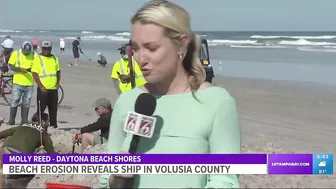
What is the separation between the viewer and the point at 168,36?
2209 mm

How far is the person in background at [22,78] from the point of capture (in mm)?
11883

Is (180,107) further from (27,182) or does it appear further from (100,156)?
(27,182)

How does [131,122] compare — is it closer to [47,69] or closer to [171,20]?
[171,20]

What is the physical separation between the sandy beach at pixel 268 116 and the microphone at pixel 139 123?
450 centimetres

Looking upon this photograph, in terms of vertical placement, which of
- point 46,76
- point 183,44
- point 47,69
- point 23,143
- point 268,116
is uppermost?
point 183,44

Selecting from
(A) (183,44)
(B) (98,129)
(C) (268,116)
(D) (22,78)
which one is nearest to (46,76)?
(D) (22,78)

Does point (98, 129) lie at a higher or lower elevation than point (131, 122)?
lower

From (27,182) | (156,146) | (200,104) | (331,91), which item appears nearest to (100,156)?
(156,146)

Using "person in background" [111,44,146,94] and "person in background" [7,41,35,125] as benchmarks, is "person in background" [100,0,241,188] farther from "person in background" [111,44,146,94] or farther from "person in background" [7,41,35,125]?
"person in background" [7,41,35,125]

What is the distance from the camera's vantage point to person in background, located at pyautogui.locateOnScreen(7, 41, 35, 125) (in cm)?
1188

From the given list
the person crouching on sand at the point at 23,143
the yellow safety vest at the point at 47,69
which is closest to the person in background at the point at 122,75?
the yellow safety vest at the point at 47,69

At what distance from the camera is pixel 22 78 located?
39.0 feet

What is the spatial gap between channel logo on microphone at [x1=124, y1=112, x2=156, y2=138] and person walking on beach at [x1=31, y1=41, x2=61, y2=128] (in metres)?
9.20

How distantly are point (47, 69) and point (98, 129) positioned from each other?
9.33 feet
